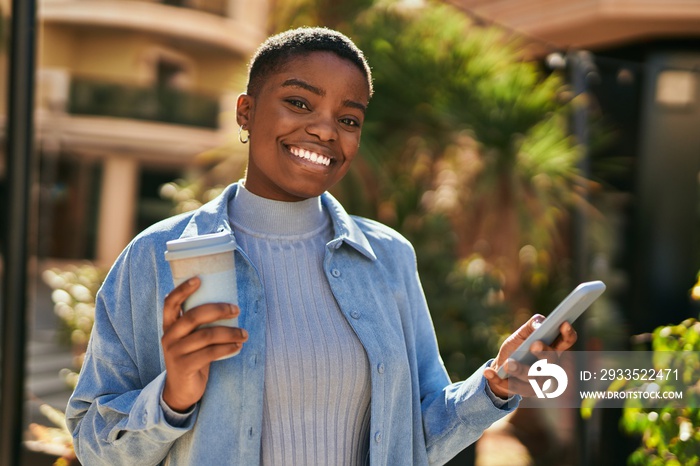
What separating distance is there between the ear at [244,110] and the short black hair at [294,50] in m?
0.02

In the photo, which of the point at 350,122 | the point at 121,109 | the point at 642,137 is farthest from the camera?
the point at 121,109

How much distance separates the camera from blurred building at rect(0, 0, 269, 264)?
21.2 meters

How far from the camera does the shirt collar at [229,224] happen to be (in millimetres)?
1645

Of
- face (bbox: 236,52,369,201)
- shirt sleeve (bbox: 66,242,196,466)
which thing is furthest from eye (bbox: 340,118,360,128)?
shirt sleeve (bbox: 66,242,196,466)

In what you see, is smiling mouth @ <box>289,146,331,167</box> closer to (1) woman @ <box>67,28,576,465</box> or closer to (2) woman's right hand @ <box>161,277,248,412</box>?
(1) woman @ <box>67,28,576,465</box>

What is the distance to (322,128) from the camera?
1616mm

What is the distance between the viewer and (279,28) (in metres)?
6.77

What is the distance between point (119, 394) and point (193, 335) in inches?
12.8

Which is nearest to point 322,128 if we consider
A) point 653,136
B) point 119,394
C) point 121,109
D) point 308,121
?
point 308,121

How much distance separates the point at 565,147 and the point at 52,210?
18.7m

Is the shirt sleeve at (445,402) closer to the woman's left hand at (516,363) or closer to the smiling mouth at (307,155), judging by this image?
the woman's left hand at (516,363)

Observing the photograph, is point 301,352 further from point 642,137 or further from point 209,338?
point 642,137

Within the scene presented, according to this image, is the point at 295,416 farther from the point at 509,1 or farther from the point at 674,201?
the point at 509,1

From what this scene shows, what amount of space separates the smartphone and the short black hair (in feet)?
1.99
